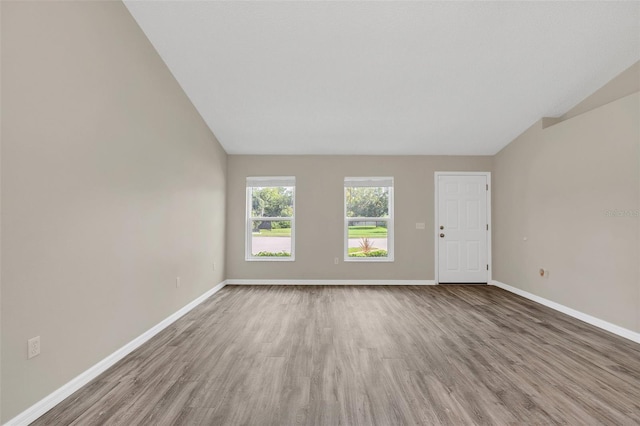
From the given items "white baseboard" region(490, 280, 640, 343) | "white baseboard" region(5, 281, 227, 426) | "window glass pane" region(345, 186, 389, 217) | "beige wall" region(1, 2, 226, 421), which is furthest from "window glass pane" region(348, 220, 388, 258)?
"white baseboard" region(5, 281, 227, 426)

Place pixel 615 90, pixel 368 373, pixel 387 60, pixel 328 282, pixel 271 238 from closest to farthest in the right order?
1. pixel 368 373
2. pixel 387 60
3. pixel 615 90
4. pixel 328 282
5. pixel 271 238

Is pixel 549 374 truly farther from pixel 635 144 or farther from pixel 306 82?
pixel 306 82

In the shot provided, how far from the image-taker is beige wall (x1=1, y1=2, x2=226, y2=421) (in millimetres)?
1726

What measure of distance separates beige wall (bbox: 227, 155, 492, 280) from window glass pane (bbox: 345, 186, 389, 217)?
20cm

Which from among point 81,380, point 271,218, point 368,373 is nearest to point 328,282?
point 271,218

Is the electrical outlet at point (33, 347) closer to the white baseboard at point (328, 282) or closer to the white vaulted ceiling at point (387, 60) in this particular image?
the white vaulted ceiling at point (387, 60)

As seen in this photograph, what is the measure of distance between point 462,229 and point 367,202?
1807mm

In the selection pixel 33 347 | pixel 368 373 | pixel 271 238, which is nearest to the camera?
pixel 33 347

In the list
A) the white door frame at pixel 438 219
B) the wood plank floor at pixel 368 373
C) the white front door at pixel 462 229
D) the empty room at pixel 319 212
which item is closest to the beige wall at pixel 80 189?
the empty room at pixel 319 212

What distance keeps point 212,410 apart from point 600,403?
246 centimetres

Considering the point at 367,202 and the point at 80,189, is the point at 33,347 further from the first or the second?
the point at 367,202

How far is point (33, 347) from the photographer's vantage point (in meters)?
1.82

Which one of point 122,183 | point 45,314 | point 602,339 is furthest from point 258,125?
point 602,339

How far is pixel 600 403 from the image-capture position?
6.49 ft
